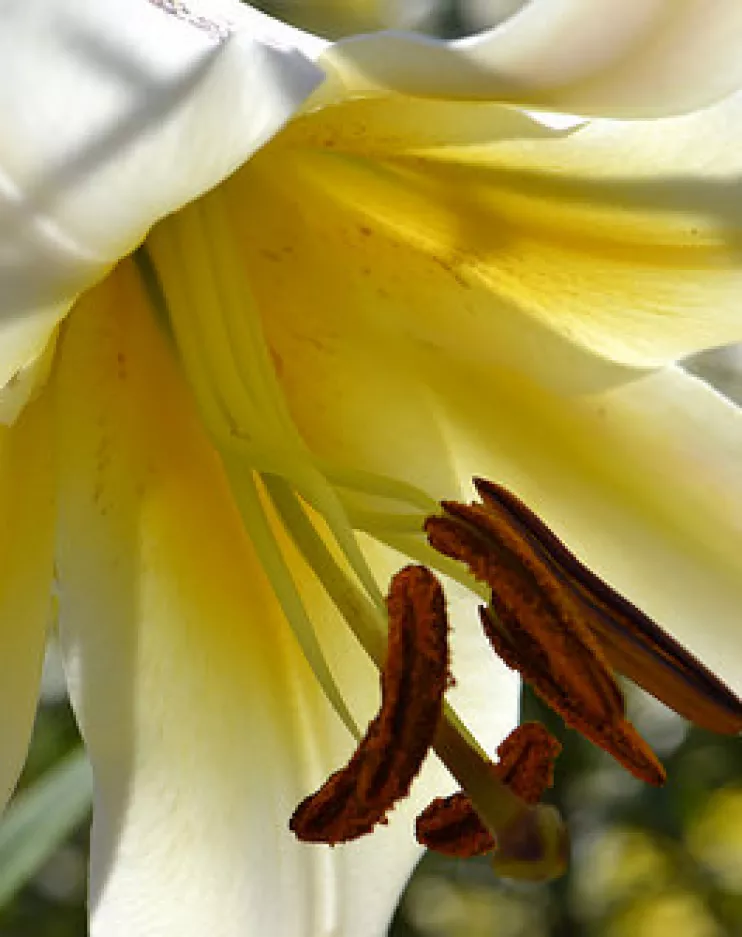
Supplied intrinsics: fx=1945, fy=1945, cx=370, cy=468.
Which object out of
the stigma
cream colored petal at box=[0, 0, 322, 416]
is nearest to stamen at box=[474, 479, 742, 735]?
the stigma

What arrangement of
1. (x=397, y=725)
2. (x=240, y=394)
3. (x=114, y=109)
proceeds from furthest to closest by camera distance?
(x=240, y=394) < (x=397, y=725) < (x=114, y=109)

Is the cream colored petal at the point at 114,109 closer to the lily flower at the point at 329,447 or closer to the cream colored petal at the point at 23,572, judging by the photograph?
the lily flower at the point at 329,447

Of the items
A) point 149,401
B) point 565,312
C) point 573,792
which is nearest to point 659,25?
point 565,312

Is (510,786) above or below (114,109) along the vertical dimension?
below

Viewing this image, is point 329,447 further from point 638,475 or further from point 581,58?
point 581,58

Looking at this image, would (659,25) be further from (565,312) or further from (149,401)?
(149,401)

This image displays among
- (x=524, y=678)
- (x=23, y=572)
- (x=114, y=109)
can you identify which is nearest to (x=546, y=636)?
(x=524, y=678)

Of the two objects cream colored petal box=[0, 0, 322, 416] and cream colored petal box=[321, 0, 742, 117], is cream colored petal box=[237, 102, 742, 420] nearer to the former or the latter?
cream colored petal box=[321, 0, 742, 117]

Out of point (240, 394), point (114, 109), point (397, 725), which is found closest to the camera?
point (114, 109)
